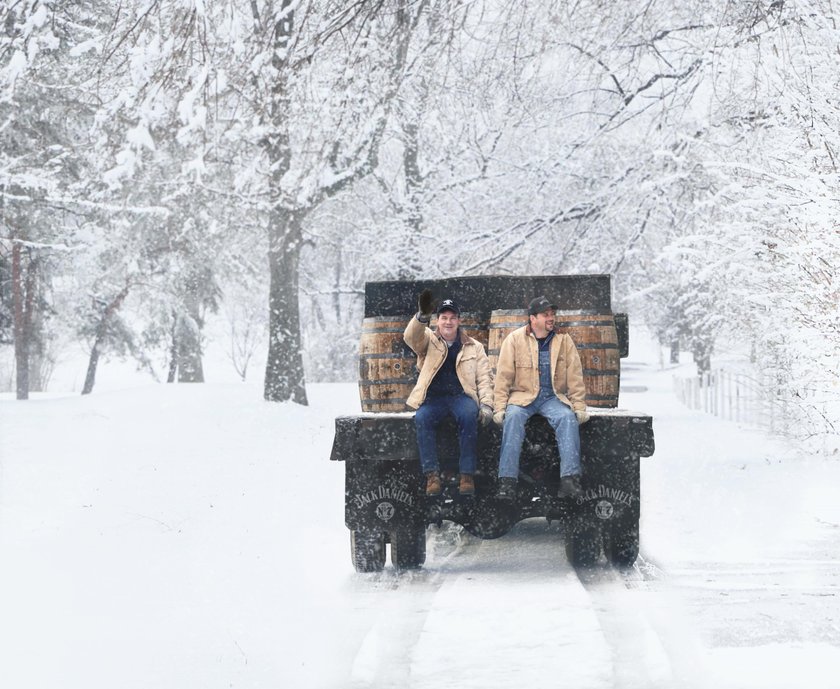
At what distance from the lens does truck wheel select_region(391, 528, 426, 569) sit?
8086 millimetres

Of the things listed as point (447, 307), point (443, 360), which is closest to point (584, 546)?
point (443, 360)

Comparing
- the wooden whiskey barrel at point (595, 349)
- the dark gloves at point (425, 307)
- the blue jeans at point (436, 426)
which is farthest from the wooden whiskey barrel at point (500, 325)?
the blue jeans at point (436, 426)

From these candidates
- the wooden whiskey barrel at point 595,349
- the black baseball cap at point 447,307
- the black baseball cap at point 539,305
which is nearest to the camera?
the black baseball cap at point 539,305

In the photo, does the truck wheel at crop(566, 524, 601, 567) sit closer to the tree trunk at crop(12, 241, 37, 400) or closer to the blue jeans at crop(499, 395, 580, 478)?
the blue jeans at crop(499, 395, 580, 478)

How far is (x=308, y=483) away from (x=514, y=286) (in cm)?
573

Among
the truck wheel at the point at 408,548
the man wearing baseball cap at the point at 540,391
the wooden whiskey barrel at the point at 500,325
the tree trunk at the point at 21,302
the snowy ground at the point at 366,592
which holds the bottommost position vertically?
the snowy ground at the point at 366,592

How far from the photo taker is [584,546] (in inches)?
319

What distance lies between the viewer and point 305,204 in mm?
21984

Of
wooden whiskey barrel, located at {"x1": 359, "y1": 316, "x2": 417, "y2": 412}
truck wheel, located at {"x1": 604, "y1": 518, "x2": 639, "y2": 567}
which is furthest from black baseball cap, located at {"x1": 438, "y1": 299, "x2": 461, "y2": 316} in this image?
truck wheel, located at {"x1": 604, "y1": 518, "x2": 639, "y2": 567}

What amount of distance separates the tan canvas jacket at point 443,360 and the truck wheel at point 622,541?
120cm

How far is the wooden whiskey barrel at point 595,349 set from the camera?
8.65m

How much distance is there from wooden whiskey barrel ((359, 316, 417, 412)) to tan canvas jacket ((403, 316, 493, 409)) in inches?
19.3

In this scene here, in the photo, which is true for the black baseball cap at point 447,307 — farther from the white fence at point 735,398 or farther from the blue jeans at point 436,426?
the white fence at point 735,398

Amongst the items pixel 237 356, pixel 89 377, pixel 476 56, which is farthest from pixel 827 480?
pixel 237 356
